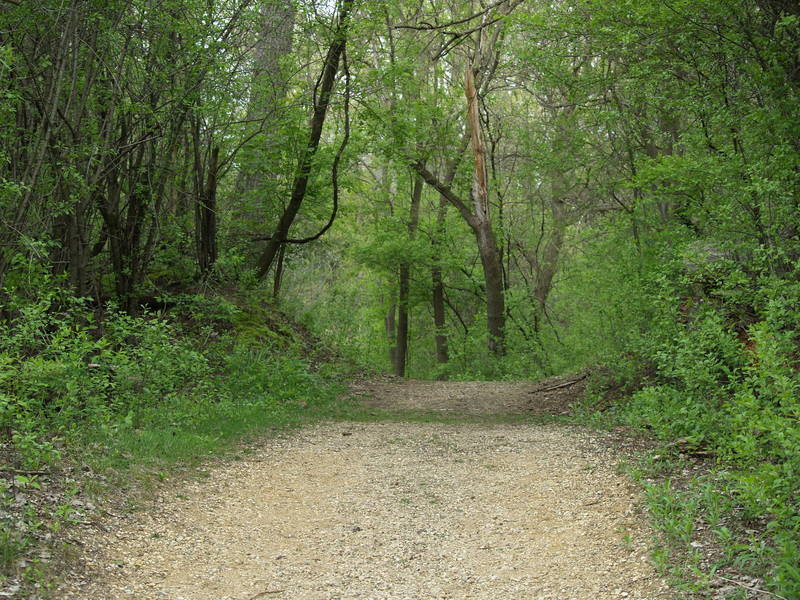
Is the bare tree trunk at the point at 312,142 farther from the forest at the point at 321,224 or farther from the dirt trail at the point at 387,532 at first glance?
the dirt trail at the point at 387,532

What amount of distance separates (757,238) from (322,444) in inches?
216

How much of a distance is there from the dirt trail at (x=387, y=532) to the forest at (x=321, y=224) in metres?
0.50

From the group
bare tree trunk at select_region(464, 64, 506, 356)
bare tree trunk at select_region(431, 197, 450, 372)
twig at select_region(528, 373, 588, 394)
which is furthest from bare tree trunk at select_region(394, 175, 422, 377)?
twig at select_region(528, 373, 588, 394)

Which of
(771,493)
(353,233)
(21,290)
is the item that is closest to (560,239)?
(353,233)

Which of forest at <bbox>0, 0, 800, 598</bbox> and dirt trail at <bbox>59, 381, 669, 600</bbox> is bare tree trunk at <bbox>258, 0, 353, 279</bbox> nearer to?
forest at <bbox>0, 0, 800, 598</bbox>

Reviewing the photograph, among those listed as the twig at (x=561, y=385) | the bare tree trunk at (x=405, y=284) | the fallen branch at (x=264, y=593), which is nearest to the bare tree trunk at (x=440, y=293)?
the bare tree trunk at (x=405, y=284)

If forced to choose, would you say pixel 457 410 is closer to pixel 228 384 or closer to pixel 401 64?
pixel 228 384

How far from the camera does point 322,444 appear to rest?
28.9ft

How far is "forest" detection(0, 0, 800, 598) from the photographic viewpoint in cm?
577

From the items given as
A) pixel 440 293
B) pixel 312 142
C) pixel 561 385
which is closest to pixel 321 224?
pixel 312 142

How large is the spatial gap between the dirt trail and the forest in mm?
497

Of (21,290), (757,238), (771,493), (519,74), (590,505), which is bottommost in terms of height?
(590,505)

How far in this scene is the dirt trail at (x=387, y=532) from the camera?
4.41 meters

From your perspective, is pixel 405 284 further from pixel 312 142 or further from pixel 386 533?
pixel 386 533
